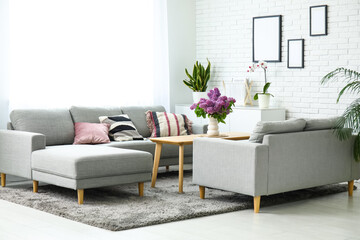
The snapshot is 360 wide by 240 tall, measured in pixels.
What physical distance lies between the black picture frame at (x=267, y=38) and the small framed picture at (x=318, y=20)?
50 centimetres

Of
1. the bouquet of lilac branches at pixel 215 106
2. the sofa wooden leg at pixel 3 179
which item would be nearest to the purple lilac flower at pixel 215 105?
the bouquet of lilac branches at pixel 215 106

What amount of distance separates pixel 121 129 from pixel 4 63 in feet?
4.99

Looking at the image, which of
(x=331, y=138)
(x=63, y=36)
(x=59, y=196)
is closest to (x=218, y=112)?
(x=331, y=138)

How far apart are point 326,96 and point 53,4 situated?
11.3ft

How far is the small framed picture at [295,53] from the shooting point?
282 inches

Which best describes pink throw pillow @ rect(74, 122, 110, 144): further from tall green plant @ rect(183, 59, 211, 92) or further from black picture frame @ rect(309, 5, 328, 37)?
black picture frame @ rect(309, 5, 328, 37)

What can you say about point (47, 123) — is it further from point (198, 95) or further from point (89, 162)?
point (198, 95)

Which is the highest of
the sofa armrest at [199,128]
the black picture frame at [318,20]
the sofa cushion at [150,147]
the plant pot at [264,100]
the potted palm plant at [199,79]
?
the black picture frame at [318,20]

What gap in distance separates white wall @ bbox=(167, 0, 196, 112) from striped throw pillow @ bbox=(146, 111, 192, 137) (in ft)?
3.79

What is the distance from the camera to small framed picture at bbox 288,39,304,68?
7.17m

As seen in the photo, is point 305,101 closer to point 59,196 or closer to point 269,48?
point 269,48

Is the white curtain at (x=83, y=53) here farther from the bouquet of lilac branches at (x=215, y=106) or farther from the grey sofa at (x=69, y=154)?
the bouquet of lilac branches at (x=215, y=106)

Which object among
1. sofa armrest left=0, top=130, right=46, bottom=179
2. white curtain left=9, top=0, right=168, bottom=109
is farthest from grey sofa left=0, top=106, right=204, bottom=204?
white curtain left=9, top=0, right=168, bottom=109

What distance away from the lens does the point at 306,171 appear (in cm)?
529
